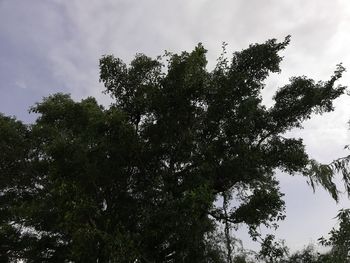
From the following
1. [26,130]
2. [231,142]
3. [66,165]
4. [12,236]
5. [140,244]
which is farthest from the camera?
[26,130]

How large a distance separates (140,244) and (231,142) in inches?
174

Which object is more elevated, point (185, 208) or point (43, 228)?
point (43, 228)

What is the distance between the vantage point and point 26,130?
2194 cm

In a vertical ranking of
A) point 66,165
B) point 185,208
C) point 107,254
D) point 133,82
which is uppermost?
point 133,82

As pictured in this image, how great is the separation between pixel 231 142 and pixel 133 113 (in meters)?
3.29

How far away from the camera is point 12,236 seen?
797 inches

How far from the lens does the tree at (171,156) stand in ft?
42.4

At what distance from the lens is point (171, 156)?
47.6 feet

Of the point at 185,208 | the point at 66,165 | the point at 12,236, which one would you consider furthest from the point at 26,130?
the point at 185,208

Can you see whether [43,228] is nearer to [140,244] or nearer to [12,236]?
[12,236]

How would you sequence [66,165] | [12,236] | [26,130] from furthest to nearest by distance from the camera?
[26,130]
[12,236]
[66,165]

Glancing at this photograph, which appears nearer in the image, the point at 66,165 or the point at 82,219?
the point at 82,219

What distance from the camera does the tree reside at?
42.4 feet

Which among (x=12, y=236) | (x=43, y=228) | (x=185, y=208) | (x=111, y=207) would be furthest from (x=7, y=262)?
(x=185, y=208)
